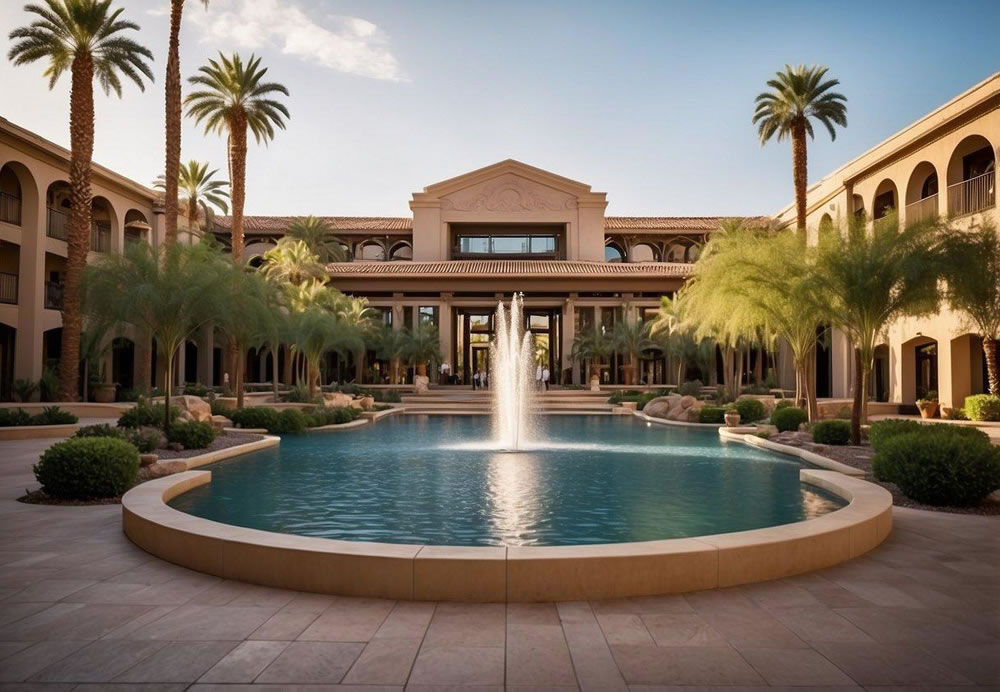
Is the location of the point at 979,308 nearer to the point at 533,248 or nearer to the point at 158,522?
the point at 158,522

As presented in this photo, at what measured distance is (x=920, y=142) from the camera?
26.1 m

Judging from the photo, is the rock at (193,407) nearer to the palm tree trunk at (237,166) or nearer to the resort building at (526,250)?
the resort building at (526,250)

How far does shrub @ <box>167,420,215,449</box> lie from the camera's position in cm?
1498

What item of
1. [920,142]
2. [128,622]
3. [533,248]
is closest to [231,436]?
[128,622]

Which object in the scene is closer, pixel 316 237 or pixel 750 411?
pixel 750 411

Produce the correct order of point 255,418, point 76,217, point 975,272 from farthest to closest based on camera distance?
point 76,217 → point 255,418 → point 975,272

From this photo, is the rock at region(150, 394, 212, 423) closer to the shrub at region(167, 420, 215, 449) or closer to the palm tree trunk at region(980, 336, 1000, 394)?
the shrub at region(167, 420, 215, 449)

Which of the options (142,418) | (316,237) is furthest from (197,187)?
(142,418)

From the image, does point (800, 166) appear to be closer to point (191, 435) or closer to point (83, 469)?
point (191, 435)

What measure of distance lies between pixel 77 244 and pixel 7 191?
19.2ft

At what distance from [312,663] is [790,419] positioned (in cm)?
1815

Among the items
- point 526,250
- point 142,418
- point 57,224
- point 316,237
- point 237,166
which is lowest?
point 142,418

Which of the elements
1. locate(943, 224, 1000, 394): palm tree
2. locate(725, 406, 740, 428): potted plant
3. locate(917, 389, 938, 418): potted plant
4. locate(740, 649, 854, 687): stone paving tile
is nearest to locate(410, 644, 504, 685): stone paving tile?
locate(740, 649, 854, 687): stone paving tile

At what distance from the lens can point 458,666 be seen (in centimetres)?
420
